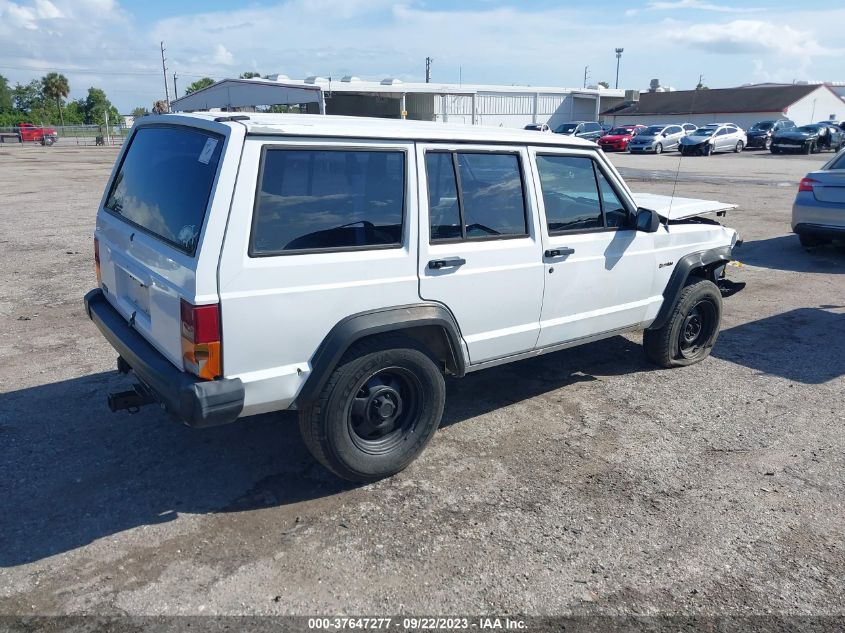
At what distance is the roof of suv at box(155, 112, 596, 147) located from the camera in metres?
3.39

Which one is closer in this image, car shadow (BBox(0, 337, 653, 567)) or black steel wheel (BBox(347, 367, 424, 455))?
car shadow (BBox(0, 337, 653, 567))

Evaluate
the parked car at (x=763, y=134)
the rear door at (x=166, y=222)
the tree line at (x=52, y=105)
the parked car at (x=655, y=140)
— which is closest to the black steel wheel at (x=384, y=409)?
the rear door at (x=166, y=222)

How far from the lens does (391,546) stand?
3365mm

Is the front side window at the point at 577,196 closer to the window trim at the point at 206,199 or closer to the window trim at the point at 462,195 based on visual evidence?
the window trim at the point at 462,195

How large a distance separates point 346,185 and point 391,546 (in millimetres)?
1880

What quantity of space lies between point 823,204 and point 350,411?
888 centimetres

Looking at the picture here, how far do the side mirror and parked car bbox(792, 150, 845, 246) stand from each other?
6.38m

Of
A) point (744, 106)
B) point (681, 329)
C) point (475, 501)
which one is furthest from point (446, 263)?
point (744, 106)

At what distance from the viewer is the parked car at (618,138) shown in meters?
40.3

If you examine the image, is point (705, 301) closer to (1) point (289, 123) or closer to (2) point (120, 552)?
(1) point (289, 123)

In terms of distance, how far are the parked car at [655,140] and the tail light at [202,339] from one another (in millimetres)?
38375

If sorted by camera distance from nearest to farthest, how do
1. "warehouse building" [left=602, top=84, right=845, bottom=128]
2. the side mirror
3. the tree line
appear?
1. the side mirror
2. "warehouse building" [left=602, top=84, right=845, bottom=128]
3. the tree line

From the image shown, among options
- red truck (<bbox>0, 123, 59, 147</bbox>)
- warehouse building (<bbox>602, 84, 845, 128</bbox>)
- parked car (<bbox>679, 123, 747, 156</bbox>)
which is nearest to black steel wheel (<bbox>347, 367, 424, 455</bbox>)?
parked car (<bbox>679, 123, 747, 156</bbox>)

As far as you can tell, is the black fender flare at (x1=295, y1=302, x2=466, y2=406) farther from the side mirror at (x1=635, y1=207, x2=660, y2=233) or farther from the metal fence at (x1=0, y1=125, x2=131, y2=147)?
the metal fence at (x1=0, y1=125, x2=131, y2=147)
